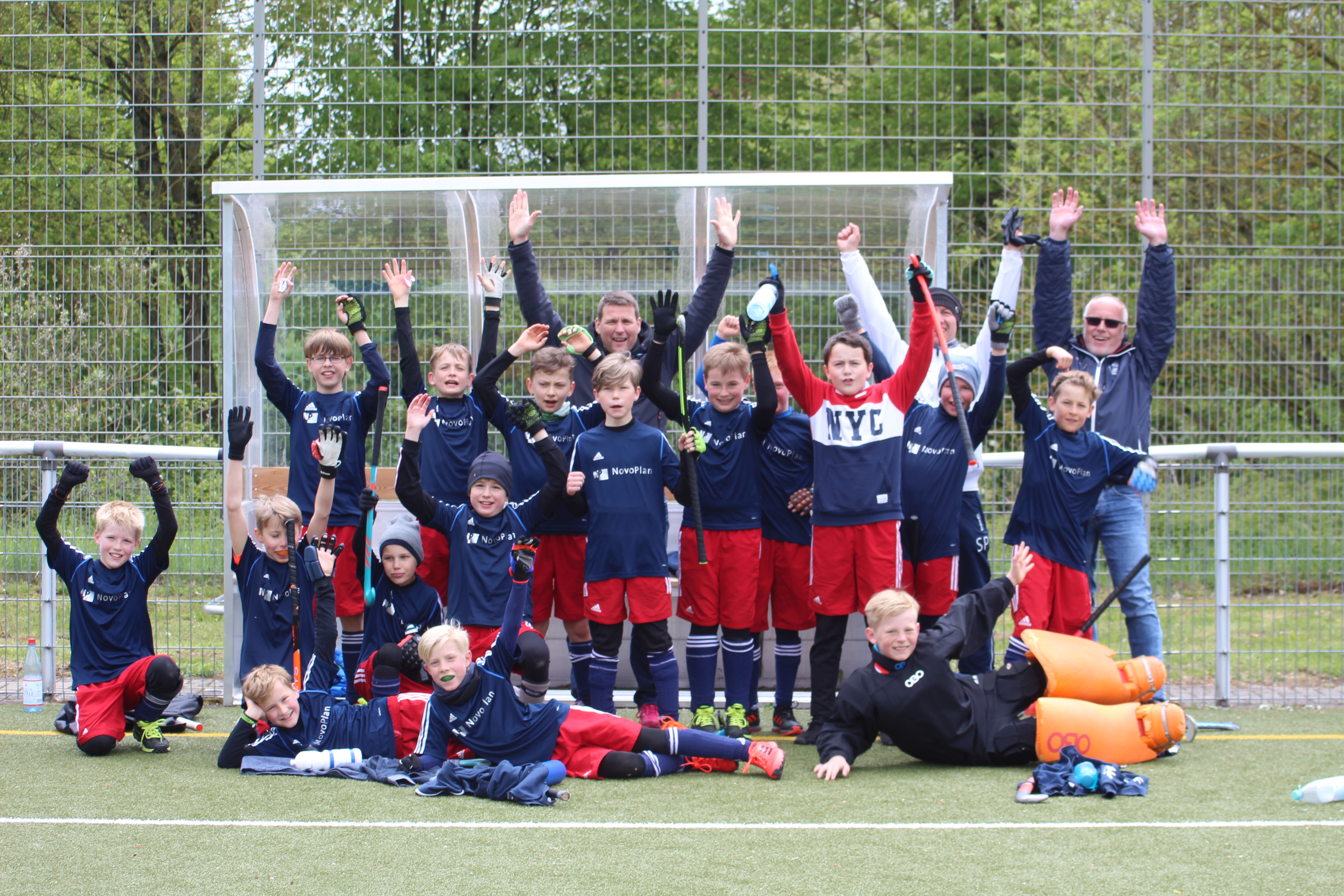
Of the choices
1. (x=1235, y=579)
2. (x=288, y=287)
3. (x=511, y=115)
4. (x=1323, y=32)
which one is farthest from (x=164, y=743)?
(x=1323, y=32)

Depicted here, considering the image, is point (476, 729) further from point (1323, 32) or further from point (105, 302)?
point (1323, 32)

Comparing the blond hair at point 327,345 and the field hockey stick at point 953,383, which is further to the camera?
the blond hair at point 327,345

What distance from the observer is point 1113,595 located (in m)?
4.97

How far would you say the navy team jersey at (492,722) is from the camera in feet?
14.2

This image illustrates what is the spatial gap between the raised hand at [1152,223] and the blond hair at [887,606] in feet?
7.47

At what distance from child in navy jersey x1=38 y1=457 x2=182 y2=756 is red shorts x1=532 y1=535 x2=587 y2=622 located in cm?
157

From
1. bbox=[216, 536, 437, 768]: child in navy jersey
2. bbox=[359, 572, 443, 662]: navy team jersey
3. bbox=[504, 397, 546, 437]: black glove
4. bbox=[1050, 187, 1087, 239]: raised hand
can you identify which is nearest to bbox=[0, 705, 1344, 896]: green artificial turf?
bbox=[216, 536, 437, 768]: child in navy jersey

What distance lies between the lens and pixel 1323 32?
7.20 m

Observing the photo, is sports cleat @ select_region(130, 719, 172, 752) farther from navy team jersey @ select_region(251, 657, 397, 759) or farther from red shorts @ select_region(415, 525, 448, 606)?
red shorts @ select_region(415, 525, 448, 606)

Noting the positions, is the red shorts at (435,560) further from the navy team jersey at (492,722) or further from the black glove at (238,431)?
the navy team jersey at (492,722)

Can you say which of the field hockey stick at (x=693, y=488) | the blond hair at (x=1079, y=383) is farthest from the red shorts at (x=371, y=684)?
the blond hair at (x=1079, y=383)

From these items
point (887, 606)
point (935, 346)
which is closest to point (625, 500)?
point (887, 606)

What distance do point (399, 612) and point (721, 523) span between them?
1.47 metres

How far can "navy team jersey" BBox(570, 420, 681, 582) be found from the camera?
4980 millimetres
